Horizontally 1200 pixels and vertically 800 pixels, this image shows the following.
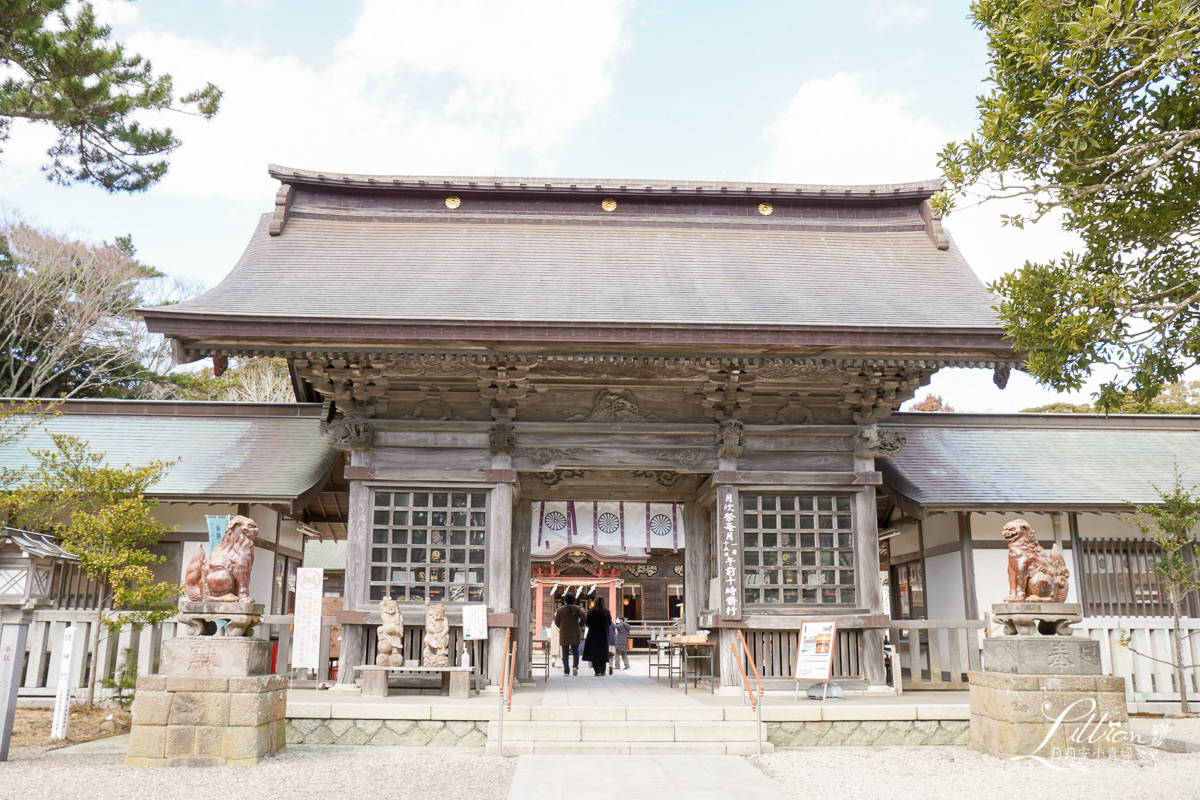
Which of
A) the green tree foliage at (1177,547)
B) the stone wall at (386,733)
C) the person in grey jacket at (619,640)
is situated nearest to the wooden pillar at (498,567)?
the stone wall at (386,733)

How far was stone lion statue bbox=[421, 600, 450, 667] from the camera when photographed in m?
9.32

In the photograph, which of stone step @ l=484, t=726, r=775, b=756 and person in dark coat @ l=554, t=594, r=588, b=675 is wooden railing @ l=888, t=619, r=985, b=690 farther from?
person in dark coat @ l=554, t=594, r=588, b=675

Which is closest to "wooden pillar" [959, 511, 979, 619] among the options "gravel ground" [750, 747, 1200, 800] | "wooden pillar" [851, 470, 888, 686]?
"wooden pillar" [851, 470, 888, 686]

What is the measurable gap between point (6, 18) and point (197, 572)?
30.9ft

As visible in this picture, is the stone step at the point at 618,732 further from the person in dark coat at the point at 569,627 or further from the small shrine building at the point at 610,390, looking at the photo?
the person in dark coat at the point at 569,627

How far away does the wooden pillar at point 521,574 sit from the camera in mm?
11406

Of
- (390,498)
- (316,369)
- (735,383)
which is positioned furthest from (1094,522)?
(316,369)

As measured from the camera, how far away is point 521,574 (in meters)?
11.6

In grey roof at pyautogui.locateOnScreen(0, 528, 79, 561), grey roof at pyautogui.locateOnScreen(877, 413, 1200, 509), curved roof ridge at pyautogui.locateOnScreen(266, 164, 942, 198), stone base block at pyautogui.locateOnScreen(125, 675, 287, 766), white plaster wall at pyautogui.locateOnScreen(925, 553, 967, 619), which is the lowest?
stone base block at pyautogui.locateOnScreen(125, 675, 287, 766)

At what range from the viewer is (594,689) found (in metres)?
11.1

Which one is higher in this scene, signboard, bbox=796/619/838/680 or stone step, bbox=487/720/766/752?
signboard, bbox=796/619/838/680

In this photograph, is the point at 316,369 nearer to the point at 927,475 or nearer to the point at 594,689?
the point at 594,689

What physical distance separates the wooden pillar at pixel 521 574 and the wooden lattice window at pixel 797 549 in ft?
10.1

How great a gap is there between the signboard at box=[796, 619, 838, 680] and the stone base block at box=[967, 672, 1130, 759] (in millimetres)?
2032
